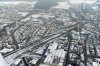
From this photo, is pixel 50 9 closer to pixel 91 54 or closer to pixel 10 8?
pixel 10 8

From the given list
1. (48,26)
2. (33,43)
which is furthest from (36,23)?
(33,43)

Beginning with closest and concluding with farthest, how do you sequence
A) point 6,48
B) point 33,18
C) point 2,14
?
1. point 6,48
2. point 33,18
3. point 2,14

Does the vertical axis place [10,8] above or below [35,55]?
above

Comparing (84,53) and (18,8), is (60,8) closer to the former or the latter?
(18,8)

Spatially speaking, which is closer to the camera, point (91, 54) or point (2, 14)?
point (91, 54)

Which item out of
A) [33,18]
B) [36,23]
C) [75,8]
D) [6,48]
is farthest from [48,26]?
[75,8]

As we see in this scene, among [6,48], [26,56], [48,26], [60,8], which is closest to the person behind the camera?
[26,56]
